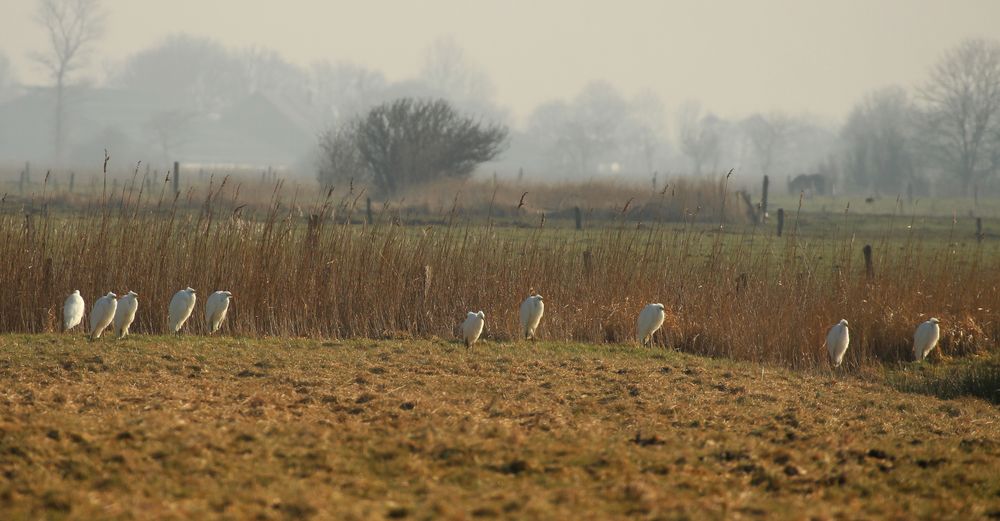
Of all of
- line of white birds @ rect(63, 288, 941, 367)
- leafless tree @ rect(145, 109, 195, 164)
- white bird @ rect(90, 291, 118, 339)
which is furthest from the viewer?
leafless tree @ rect(145, 109, 195, 164)

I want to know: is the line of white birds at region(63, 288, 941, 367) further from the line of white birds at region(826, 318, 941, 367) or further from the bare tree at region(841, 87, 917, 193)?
the bare tree at region(841, 87, 917, 193)

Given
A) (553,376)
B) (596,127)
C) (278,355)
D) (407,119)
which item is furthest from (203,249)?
(596,127)

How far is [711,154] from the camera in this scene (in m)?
160

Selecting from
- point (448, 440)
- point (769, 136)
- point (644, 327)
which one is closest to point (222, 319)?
point (644, 327)

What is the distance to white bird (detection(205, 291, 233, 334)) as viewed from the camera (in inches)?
473

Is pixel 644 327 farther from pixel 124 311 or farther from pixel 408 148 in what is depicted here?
pixel 408 148

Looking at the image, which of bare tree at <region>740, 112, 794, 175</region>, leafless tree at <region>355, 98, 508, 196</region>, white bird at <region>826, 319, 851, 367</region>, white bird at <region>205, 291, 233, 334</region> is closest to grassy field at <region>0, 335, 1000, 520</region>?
white bird at <region>205, 291, 233, 334</region>

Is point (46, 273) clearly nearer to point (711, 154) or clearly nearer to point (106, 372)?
point (106, 372)

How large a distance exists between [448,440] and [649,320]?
6036 mm

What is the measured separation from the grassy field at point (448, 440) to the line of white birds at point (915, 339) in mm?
1746

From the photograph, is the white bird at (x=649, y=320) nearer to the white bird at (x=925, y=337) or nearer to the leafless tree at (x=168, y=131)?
the white bird at (x=925, y=337)

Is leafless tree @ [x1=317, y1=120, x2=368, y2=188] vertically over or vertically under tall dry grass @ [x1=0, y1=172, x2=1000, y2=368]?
over

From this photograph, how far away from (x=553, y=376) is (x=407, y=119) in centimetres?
3648

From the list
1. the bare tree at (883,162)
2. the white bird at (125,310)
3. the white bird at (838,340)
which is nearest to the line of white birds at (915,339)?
the white bird at (838,340)
